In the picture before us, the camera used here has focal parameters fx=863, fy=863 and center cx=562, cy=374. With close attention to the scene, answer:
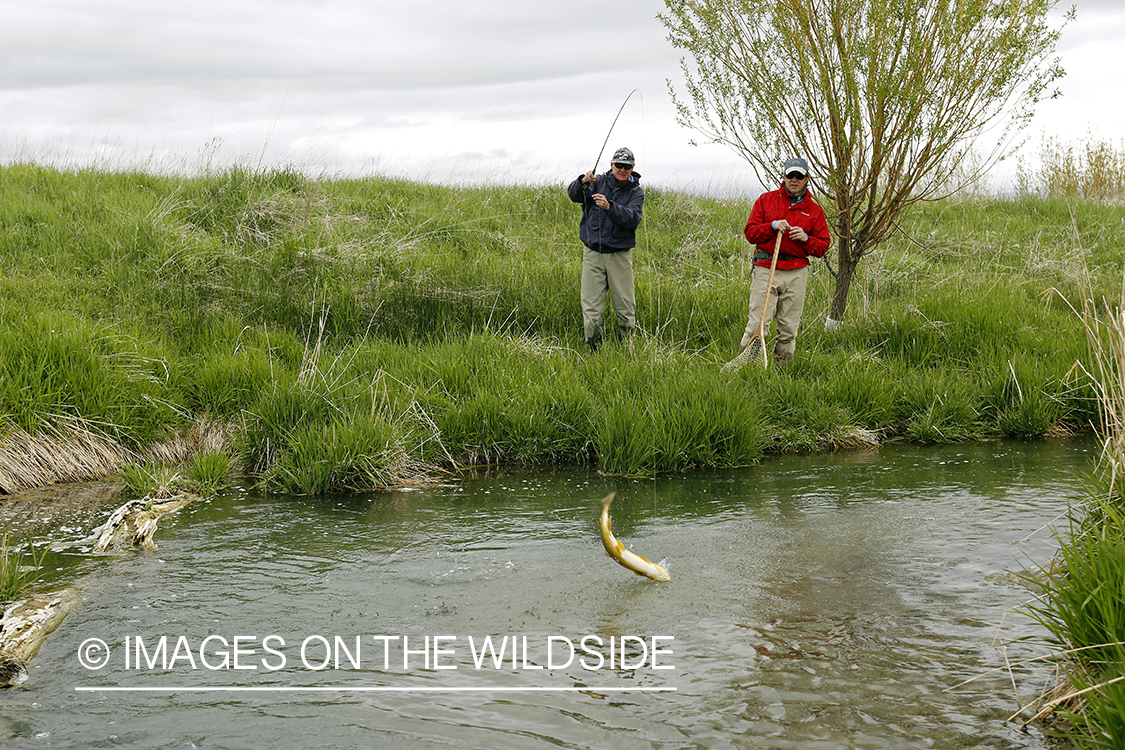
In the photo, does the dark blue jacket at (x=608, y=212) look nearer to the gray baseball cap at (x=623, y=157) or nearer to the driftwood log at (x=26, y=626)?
the gray baseball cap at (x=623, y=157)

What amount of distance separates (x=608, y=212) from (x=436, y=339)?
2341 mm

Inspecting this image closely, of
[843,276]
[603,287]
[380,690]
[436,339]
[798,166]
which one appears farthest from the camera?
[843,276]

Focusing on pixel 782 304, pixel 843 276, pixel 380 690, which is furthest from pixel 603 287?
pixel 380 690

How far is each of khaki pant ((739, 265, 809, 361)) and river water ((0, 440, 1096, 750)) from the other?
113 inches

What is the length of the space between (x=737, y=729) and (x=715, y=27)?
8228 mm

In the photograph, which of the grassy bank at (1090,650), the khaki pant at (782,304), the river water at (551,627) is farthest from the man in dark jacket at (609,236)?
A: the grassy bank at (1090,650)

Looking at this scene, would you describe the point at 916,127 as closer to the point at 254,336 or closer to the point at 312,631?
the point at 254,336

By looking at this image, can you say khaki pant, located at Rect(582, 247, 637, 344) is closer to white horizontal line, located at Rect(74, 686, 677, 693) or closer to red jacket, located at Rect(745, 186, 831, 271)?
red jacket, located at Rect(745, 186, 831, 271)

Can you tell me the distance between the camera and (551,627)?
4.12m

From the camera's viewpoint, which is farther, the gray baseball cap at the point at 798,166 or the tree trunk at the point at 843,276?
the tree trunk at the point at 843,276

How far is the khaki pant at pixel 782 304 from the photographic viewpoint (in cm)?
880

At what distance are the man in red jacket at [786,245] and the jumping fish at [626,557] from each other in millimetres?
4676

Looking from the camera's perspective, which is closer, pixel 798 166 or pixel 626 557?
pixel 626 557

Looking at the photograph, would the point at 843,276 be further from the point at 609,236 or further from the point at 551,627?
the point at 551,627
